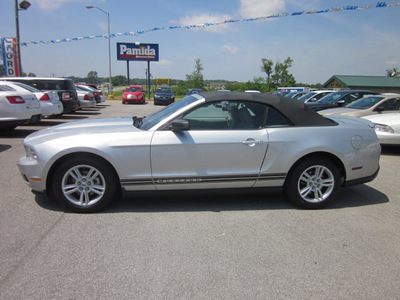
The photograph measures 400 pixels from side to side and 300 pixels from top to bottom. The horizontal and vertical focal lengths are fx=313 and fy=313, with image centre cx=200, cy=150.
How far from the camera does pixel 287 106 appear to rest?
164 inches

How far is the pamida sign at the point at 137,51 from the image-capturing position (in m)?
38.0

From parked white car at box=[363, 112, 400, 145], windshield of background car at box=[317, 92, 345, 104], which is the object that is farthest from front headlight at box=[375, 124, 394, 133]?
windshield of background car at box=[317, 92, 345, 104]

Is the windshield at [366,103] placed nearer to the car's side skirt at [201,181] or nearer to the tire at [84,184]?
the car's side skirt at [201,181]

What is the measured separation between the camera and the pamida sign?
3797cm

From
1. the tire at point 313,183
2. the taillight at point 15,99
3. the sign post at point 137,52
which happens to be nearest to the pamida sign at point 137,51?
the sign post at point 137,52

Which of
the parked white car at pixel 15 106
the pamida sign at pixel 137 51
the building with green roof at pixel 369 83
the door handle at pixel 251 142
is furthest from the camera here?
the building with green roof at pixel 369 83

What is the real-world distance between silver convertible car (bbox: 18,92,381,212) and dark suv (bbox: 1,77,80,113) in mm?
10114

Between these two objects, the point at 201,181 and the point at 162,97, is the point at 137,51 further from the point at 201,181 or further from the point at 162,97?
the point at 201,181

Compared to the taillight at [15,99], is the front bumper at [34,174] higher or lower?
lower

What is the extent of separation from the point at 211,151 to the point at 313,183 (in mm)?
1422

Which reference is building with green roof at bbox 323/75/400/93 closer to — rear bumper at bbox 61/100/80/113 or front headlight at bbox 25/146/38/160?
rear bumper at bbox 61/100/80/113

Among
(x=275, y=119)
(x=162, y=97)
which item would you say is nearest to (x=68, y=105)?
(x=275, y=119)

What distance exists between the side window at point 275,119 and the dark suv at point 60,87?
11.7m

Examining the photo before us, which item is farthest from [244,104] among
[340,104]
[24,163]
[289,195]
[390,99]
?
[340,104]
